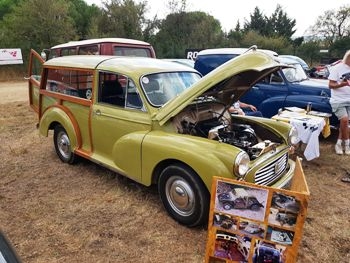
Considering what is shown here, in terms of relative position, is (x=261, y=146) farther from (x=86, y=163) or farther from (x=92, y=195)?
(x=86, y=163)

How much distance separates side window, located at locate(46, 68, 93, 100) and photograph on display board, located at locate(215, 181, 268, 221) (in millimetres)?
2733

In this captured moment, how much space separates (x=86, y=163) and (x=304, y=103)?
170 inches

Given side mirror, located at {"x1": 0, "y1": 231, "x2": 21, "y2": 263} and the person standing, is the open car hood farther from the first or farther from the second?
the person standing

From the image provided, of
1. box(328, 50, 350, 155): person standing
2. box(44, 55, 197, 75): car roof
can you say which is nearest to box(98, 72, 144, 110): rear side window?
box(44, 55, 197, 75): car roof

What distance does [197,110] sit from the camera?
13.2 feet

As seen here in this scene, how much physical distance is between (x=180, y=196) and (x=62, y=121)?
8.13 ft

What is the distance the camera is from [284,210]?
244cm

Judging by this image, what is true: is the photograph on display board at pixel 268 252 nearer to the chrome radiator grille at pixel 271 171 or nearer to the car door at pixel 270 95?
the chrome radiator grille at pixel 271 171

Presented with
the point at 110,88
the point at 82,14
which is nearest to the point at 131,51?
the point at 110,88

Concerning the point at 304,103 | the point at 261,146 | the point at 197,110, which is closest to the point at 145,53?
the point at 304,103

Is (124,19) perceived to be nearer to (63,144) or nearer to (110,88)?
(63,144)

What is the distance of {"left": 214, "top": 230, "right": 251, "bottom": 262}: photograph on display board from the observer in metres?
2.61

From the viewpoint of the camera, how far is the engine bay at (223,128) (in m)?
3.65

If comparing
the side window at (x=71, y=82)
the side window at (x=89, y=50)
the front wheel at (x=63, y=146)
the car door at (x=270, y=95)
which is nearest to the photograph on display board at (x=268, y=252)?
the side window at (x=71, y=82)
